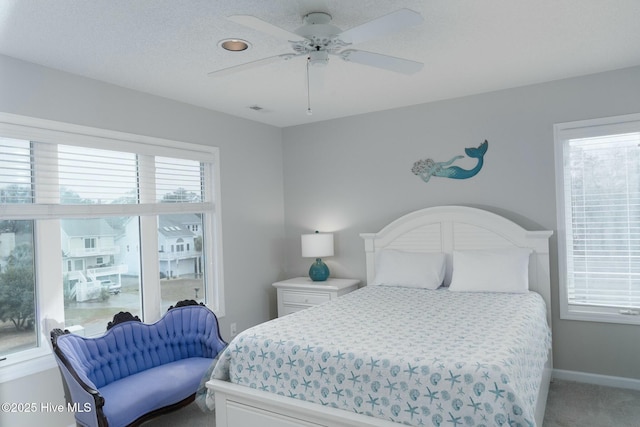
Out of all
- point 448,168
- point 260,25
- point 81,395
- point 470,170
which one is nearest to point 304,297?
point 448,168

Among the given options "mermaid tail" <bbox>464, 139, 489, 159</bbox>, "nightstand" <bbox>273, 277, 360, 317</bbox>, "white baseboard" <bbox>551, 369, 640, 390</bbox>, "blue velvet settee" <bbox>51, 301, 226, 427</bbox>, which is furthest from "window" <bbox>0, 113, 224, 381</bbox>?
"white baseboard" <bbox>551, 369, 640, 390</bbox>

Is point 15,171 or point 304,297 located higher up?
point 15,171

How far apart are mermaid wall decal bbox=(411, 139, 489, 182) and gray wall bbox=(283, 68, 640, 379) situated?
49 millimetres

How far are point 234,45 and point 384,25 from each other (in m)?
1.07

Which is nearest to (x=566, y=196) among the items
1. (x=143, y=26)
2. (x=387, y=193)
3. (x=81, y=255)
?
(x=387, y=193)

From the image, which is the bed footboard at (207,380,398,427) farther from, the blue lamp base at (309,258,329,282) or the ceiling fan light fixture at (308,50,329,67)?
the blue lamp base at (309,258,329,282)

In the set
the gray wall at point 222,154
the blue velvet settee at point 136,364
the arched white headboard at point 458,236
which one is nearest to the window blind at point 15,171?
the gray wall at point 222,154

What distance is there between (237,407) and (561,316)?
9.08ft

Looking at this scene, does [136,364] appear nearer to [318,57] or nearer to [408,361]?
[408,361]

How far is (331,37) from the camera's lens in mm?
2133

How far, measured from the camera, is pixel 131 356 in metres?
2.96

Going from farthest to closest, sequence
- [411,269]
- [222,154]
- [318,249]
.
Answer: [318,249] → [222,154] → [411,269]

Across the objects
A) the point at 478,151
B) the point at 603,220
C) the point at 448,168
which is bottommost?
the point at 603,220

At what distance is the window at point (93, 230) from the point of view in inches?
105
